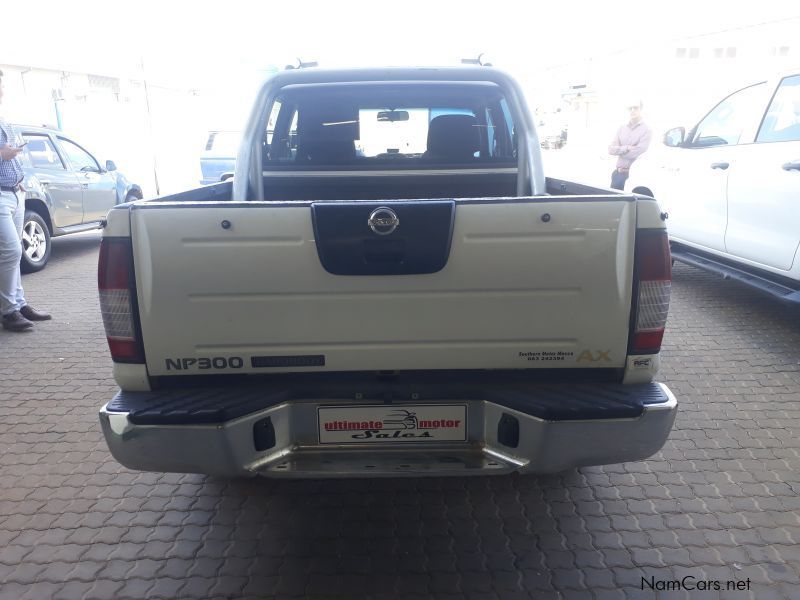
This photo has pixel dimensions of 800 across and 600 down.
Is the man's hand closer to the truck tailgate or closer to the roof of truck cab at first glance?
the roof of truck cab

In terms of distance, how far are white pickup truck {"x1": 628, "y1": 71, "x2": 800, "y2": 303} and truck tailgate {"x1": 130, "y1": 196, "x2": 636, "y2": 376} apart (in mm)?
3153

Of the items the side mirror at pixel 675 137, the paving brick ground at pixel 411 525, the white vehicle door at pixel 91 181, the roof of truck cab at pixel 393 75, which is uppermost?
the roof of truck cab at pixel 393 75

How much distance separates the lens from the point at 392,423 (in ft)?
7.63

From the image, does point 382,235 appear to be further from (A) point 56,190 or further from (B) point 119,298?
(A) point 56,190

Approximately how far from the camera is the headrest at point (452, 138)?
3.77m

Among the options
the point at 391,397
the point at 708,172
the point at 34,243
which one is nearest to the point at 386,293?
the point at 391,397

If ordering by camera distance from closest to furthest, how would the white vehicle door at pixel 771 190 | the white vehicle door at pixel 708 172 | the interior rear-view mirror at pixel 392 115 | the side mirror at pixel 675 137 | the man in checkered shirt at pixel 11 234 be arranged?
the interior rear-view mirror at pixel 392 115 → the white vehicle door at pixel 771 190 → the man in checkered shirt at pixel 11 234 → the white vehicle door at pixel 708 172 → the side mirror at pixel 675 137

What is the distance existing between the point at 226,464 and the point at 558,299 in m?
1.31

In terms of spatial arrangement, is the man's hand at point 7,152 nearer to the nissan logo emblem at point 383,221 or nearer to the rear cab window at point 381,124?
the rear cab window at point 381,124

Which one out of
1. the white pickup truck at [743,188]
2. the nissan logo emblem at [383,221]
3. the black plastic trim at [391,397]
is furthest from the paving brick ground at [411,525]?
the white pickup truck at [743,188]

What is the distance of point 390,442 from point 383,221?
841 mm

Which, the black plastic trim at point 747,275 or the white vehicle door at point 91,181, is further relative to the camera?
the white vehicle door at point 91,181

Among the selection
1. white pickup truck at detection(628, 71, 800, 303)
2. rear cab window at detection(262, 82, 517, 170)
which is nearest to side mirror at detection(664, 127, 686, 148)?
white pickup truck at detection(628, 71, 800, 303)

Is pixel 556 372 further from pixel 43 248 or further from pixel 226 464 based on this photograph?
pixel 43 248
